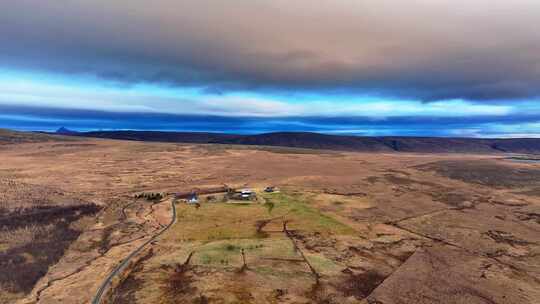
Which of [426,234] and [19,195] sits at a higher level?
[19,195]

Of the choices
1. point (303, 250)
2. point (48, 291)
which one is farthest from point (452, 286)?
point (48, 291)

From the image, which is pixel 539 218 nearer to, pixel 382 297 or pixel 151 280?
pixel 382 297

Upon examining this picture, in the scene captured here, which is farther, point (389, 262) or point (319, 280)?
point (389, 262)

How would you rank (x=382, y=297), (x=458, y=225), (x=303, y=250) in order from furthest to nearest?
1. (x=458, y=225)
2. (x=303, y=250)
3. (x=382, y=297)

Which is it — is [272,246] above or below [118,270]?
below

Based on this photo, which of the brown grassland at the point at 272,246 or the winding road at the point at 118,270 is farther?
the brown grassland at the point at 272,246

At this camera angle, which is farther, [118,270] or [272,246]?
[272,246]

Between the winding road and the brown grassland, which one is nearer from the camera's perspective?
the winding road

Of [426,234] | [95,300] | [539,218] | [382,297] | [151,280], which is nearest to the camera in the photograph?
[95,300]
